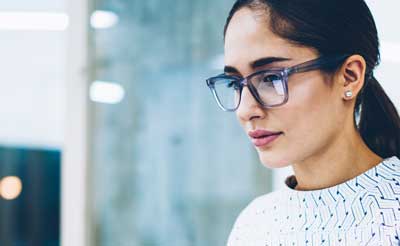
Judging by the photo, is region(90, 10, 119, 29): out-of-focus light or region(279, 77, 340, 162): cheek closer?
region(279, 77, 340, 162): cheek

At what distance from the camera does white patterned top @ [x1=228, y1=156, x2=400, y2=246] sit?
3.57 ft

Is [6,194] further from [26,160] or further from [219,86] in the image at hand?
[219,86]

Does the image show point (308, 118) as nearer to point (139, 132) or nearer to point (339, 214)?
point (339, 214)

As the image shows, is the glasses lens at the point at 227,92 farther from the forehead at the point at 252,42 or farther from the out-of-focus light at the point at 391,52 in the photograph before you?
the out-of-focus light at the point at 391,52

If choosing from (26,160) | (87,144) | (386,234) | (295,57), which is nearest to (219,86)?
(295,57)

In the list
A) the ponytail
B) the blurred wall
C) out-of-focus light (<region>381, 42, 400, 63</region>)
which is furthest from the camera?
the blurred wall

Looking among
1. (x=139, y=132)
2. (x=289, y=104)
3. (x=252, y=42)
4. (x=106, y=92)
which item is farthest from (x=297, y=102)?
(x=106, y=92)

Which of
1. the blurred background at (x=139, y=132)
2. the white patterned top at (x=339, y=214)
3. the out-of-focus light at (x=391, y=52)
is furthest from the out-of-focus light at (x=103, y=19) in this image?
the white patterned top at (x=339, y=214)

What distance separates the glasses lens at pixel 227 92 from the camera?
1.13 meters

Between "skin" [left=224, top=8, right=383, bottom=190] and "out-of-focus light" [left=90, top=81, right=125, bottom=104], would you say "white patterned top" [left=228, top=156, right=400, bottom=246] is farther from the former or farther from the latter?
"out-of-focus light" [left=90, top=81, right=125, bottom=104]

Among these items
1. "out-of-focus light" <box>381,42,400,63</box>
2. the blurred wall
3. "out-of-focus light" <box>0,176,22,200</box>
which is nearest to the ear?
"out-of-focus light" <box>381,42,400,63</box>

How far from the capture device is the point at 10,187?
2.86 meters

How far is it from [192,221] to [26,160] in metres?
0.81

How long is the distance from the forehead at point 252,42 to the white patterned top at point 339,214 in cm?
25
